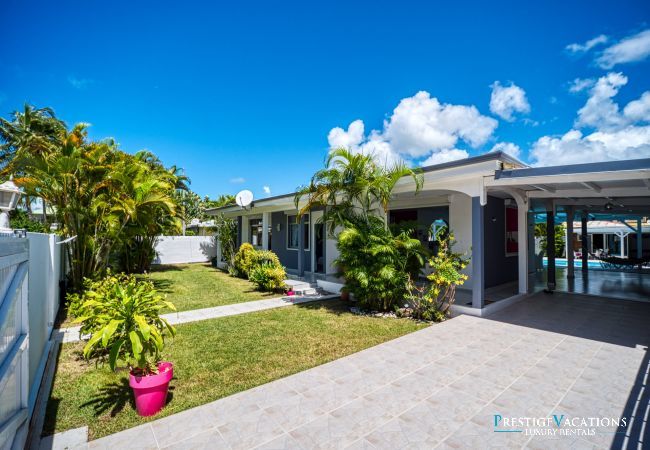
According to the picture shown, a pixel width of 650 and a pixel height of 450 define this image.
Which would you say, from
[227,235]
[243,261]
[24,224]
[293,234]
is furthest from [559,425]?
[24,224]

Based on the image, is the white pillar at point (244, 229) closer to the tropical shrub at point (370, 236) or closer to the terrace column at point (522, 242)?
the tropical shrub at point (370, 236)

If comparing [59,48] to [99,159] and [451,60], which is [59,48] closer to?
[99,159]

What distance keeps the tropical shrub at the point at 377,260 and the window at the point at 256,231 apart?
1117 centimetres

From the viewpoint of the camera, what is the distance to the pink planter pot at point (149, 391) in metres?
3.41

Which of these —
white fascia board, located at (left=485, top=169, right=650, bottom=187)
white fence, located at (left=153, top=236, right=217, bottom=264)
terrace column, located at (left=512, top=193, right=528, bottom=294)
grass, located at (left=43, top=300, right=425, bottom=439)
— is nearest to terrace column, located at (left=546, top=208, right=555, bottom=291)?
terrace column, located at (left=512, top=193, right=528, bottom=294)

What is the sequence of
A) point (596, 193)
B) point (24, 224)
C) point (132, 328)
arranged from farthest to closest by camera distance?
point (24, 224)
point (596, 193)
point (132, 328)

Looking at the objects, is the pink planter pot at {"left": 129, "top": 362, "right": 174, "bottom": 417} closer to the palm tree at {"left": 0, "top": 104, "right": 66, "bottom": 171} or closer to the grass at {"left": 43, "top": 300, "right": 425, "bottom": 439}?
the grass at {"left": 43, "top": 300, "right": 425, "bottom": 439}

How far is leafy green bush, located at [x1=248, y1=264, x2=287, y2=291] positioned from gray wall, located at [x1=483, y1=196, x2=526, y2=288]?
7058 mm

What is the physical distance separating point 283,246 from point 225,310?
7942 mm

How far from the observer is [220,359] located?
5082 mm

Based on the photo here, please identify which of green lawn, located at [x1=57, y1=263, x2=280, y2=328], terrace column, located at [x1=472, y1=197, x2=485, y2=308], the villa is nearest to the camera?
the villa

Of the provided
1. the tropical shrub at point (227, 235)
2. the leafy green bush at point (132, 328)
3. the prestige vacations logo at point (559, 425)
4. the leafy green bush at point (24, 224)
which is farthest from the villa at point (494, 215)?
the leafy green bush at point (24, 224)

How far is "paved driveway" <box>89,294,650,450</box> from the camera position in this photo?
3.00 m

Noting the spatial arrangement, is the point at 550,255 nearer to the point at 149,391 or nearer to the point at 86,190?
the point at 149,391
